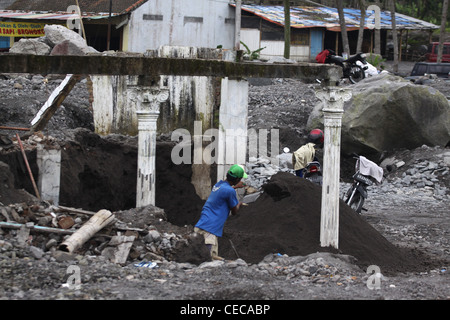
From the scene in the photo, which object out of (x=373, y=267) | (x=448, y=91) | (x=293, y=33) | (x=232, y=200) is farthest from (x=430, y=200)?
(x=293, y=33)

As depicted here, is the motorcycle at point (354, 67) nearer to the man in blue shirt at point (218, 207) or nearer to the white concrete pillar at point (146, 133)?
the white concrete pillar at point (146, 133)

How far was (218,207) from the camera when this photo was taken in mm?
8016

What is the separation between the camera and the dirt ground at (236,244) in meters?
6.24

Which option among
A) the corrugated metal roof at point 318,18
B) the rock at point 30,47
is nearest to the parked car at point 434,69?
the corrugated metal roof at point 318,18

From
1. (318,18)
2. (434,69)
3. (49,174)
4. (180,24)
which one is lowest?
(49,174)

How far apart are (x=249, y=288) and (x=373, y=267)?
8.25 feet

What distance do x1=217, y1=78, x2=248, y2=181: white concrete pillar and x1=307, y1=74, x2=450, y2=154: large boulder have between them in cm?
458

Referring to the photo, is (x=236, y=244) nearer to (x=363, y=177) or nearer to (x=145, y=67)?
(x=145, y=67)

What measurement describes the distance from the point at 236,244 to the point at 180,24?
71.1 feet

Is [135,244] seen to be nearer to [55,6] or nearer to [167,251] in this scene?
[167,251]

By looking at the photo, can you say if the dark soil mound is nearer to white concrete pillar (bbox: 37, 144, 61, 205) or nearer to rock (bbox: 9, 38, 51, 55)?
white concrete pillar (bbox: 37, 144, 61, 205)

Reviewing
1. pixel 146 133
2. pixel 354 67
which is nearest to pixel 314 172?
pixel 146 133

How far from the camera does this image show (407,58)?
38500 mm

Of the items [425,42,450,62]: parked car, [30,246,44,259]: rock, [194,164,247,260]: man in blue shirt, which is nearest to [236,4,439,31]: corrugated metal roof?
[425,42,450,62]: parked car
